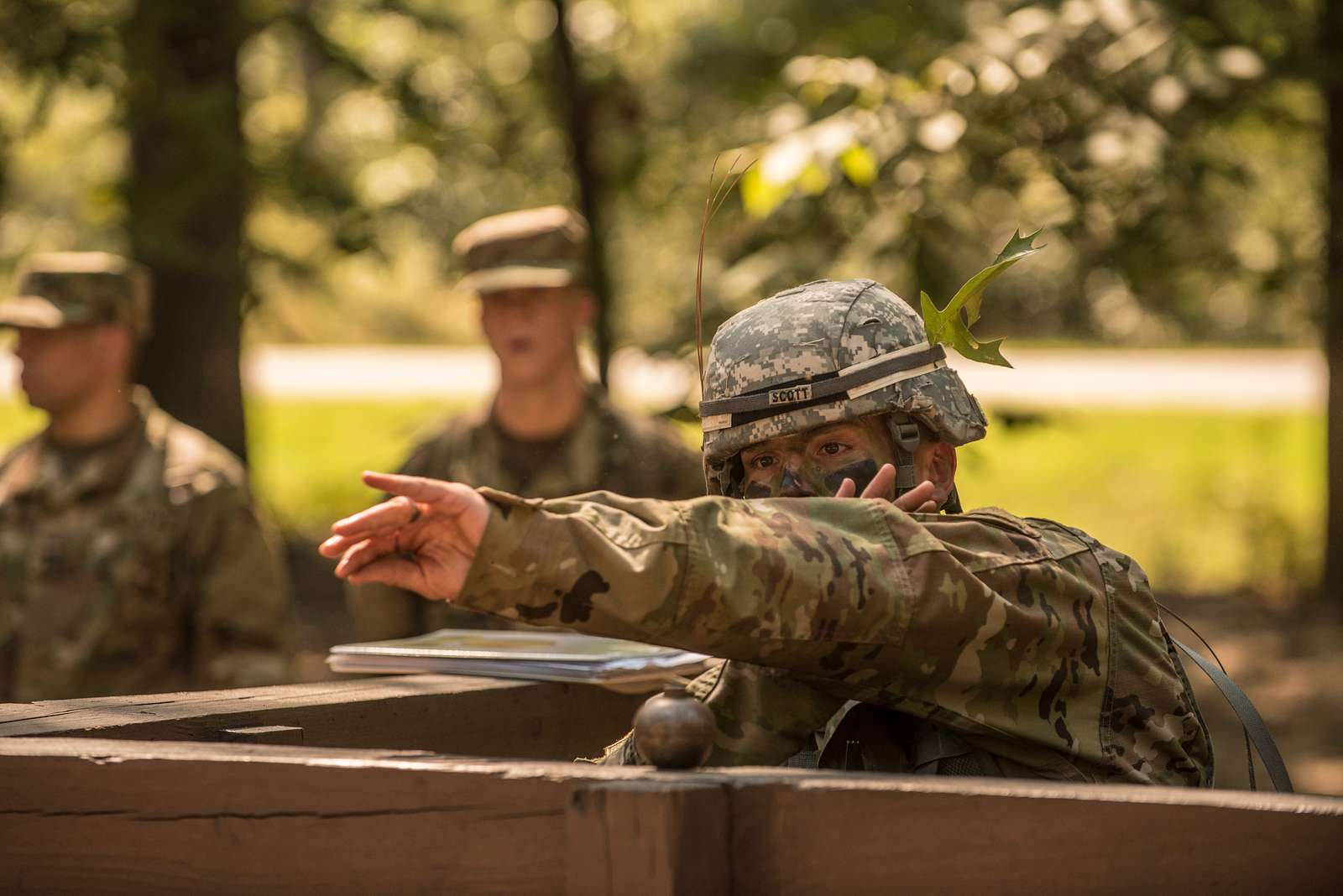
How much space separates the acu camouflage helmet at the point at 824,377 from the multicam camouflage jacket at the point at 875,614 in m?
0.35

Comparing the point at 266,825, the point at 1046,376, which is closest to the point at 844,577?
the point at 266,825

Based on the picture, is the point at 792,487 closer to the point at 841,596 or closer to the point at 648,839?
the point at 841,596

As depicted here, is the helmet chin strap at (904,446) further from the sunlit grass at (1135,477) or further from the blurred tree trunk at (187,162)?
the sunlit grass at (1135,477)

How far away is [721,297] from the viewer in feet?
21.2

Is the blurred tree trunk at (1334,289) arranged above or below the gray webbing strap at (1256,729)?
above

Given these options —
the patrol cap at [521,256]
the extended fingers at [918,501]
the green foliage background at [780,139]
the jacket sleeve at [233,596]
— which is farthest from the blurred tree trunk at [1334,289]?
the extended fingers at [918,501]

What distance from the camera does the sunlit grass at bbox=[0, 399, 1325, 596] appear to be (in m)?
13.2

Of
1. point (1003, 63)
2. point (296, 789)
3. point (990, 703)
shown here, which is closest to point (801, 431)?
point (990, 703)

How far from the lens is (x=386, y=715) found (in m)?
3.22

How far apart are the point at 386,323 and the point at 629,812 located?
3039cm

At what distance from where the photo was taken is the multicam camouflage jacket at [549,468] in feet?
20.3

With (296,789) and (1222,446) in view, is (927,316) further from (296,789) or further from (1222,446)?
(1222,446)

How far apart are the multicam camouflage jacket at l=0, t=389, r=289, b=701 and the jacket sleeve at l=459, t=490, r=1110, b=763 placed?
3.90 m

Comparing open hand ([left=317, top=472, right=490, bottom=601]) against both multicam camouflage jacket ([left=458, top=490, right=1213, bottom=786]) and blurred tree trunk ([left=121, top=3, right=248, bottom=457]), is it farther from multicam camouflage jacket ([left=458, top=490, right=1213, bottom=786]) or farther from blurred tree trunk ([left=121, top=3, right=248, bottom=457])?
blurred tree trunk ([left=121, top=3, right=248, bottom=457])
